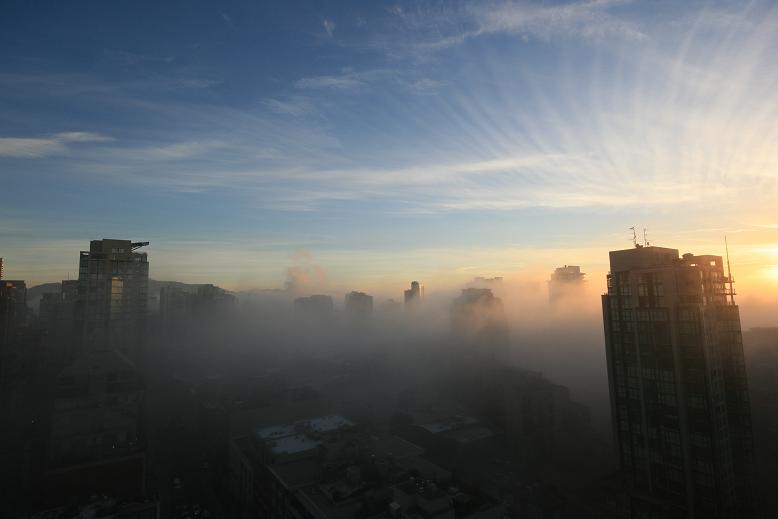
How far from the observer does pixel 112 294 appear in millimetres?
47469

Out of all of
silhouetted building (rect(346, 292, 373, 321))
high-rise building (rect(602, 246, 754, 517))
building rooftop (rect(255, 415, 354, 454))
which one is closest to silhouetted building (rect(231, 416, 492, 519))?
building rooftop (rect(255, 415, 354, 454))

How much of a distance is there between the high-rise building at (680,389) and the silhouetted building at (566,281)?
87.9m

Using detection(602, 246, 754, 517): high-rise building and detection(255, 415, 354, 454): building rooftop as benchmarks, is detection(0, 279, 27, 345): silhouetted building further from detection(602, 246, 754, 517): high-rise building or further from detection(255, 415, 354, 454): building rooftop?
detection(602, 246, 754, 517): high-rise building

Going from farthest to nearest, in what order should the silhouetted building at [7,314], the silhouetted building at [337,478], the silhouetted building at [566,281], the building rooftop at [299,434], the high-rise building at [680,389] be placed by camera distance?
1. the silhouetted building at [566,281]
2. the silhouetted building at [7,314]
3. the building rooftop at [299,434]
4. the silhouetted building at [337,478]
5. the high-rise building at [680,389]

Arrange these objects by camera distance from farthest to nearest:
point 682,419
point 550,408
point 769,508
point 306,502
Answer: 1. point 550,408
2. point 769,508
3. point 306,502
4. point 682,419

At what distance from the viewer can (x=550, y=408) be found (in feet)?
149

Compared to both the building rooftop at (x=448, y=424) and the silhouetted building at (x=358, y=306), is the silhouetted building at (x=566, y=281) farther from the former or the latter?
the building rooftop at (x=448, y=424)

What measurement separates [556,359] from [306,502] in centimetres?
7404

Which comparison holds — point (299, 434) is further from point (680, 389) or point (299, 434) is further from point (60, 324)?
point (60, 324)

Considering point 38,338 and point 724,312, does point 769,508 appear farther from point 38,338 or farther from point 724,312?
point 38,338

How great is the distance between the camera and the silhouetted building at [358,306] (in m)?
123

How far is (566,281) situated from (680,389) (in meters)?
92.7

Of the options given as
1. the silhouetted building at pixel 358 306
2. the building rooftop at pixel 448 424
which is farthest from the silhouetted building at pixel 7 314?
the silhouetted building at pixel 358 306

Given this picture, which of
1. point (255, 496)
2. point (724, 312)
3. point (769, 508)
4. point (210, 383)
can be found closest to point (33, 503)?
point (255, 496)
